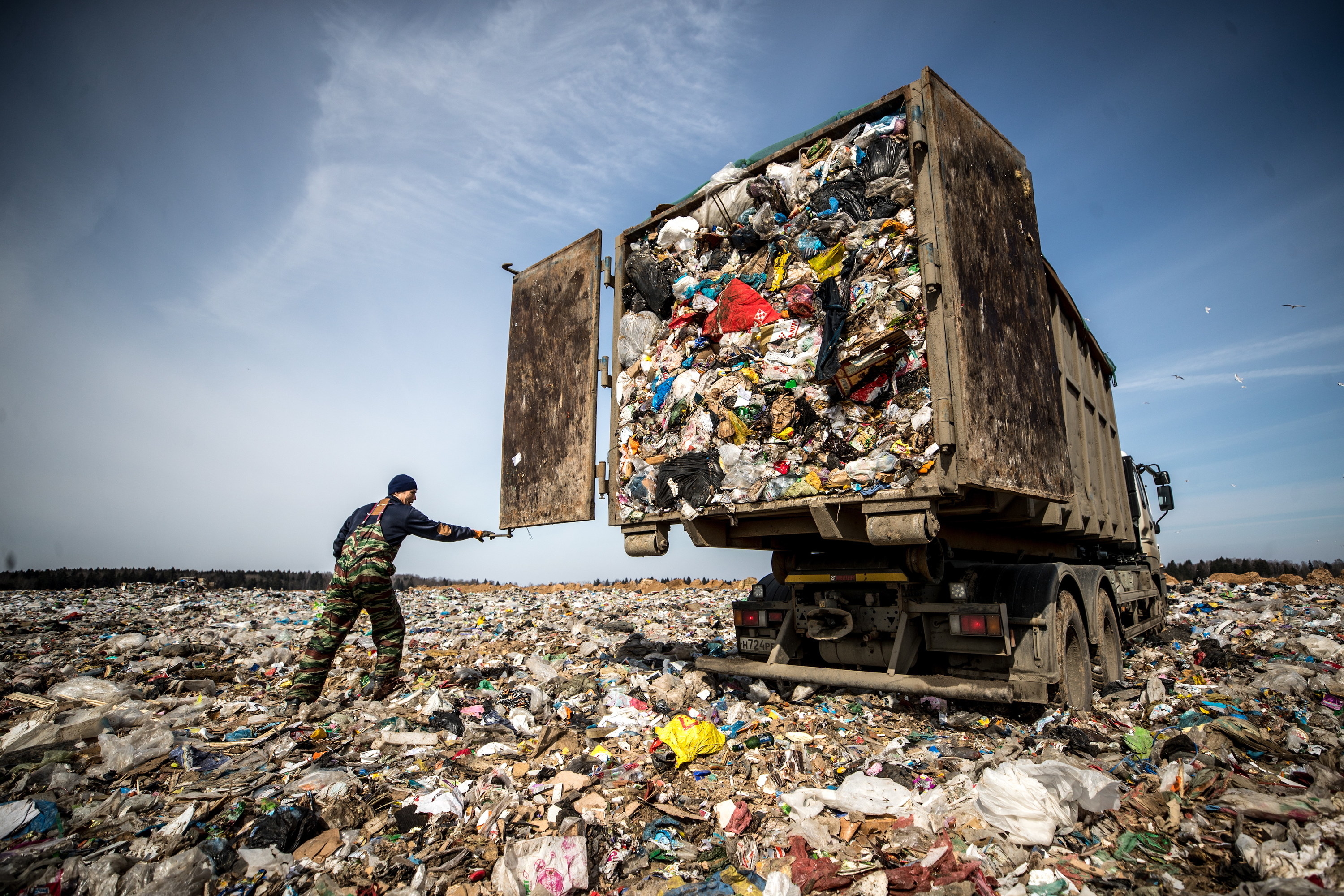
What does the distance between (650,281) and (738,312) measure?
86cm

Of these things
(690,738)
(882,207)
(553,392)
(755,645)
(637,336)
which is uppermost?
(882,207)

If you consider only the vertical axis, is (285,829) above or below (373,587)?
below

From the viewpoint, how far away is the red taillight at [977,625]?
359 cm

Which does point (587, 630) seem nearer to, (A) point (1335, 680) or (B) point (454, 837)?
(B) point (454, 837)

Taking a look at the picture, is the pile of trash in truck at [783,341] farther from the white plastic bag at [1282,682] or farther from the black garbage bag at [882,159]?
the white plastic bag at [1282,682]

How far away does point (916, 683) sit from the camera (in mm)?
3609

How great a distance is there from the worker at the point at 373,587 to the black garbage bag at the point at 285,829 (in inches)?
73.0

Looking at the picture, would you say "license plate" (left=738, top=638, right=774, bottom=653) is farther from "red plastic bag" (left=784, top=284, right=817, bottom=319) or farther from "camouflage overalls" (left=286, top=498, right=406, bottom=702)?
"camouflage overalls" (left=286, top=498, right=406, bottom=702)

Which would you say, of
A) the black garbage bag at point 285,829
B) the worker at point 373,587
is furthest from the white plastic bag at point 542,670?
the black garbage bag at point 285,829

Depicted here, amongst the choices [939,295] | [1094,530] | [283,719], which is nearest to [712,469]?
[939,295]

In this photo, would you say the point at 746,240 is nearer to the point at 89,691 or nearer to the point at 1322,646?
the point at 89,691

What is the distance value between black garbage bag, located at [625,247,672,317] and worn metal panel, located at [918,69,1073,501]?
1.73 m

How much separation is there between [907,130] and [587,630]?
633 centimetres

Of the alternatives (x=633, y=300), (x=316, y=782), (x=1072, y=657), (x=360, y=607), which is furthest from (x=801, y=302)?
(x=360, y=607)
